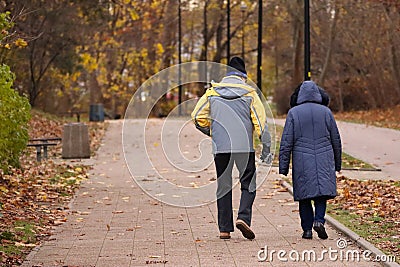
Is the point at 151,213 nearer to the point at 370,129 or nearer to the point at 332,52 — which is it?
the point at 370,129

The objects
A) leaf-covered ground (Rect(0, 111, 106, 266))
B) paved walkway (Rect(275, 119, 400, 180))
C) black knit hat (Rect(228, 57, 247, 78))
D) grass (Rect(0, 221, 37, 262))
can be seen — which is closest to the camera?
grass (Rect(0, 221, 37, 262))

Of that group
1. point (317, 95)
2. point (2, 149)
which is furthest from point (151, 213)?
point (317, 95)

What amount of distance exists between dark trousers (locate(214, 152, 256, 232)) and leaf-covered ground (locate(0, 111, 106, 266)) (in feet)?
6.94

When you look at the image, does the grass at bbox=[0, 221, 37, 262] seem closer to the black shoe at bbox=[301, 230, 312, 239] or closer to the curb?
the black shoe at bbox=[301, 230, 312, 239]

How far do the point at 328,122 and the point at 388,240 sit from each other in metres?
1.43

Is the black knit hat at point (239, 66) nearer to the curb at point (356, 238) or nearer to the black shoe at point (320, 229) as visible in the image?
the black shoe at point (320, 229)

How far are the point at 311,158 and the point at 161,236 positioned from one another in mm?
A: 1980

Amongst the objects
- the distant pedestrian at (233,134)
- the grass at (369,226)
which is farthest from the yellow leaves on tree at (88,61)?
the distant pedestrian at (233,134)

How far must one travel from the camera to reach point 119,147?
2636 cm

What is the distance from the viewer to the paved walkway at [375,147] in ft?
60.1

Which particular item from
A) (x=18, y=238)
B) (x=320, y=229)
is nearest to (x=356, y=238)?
(x=320, y=229)

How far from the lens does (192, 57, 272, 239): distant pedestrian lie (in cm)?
1001

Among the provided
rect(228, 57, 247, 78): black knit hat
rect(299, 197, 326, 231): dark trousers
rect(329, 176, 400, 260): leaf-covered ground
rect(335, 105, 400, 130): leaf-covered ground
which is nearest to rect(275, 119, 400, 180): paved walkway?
rect(335, 105, 400, 130): leaf-covered ground

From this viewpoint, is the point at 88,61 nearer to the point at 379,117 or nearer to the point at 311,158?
the point at 379,117
